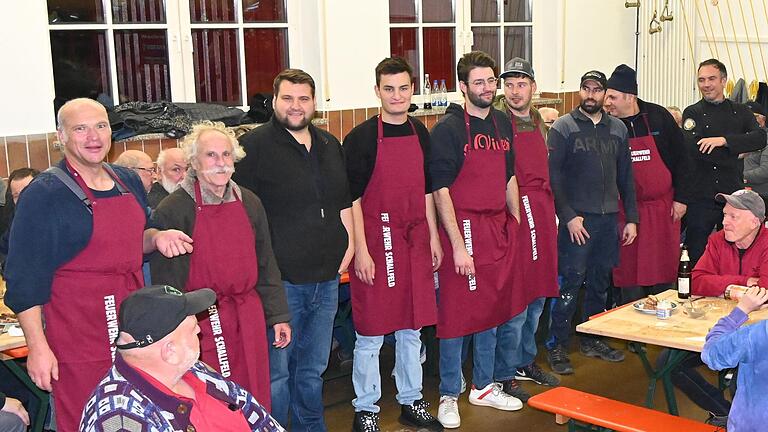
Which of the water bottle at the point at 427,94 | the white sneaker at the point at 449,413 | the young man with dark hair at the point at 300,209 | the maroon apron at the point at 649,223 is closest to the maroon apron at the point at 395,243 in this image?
the young man with dark hair at the point at 300,209

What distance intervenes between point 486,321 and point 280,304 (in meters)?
1.37

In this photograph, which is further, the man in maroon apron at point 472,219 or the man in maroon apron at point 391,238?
the man in maroon apron at point 472,219

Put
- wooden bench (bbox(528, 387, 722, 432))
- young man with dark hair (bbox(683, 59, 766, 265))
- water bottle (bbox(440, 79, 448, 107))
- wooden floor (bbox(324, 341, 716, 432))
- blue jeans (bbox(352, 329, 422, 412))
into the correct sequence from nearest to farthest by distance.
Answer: wooden bench (bbox(528, 387, 722, 432)) < blue jeans (bbox(352, 329, 422, 412)) < wooden floor (bbox(324, 341, 716, 432)) < young man with dark hair (bbox(683, 59, 766, 265)) < water bottle (bbox(440, 79, 448, 107))

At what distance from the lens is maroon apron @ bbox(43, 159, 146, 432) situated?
3518 millimetres

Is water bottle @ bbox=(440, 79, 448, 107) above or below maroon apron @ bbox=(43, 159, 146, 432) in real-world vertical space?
above

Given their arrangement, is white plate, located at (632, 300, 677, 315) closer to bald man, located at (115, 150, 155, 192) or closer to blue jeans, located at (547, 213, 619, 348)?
blue jeans, located at (547, 213, 619, 348)

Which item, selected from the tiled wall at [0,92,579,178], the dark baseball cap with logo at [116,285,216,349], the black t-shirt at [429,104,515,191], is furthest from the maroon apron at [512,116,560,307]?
the dark baseball cap with logo at [116,285,216,349]

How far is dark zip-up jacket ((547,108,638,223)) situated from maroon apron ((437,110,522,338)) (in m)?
0.80

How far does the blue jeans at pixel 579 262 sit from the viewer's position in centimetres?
582

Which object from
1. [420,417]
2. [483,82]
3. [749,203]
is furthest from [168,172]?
[749,203]

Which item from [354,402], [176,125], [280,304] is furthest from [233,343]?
[176,125]

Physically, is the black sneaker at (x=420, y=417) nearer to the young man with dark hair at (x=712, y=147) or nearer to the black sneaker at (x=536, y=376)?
the black sneaker at (x=536, y=376)

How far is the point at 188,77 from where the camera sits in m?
6.74

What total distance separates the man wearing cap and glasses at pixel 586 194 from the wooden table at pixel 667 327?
3.65 ft
